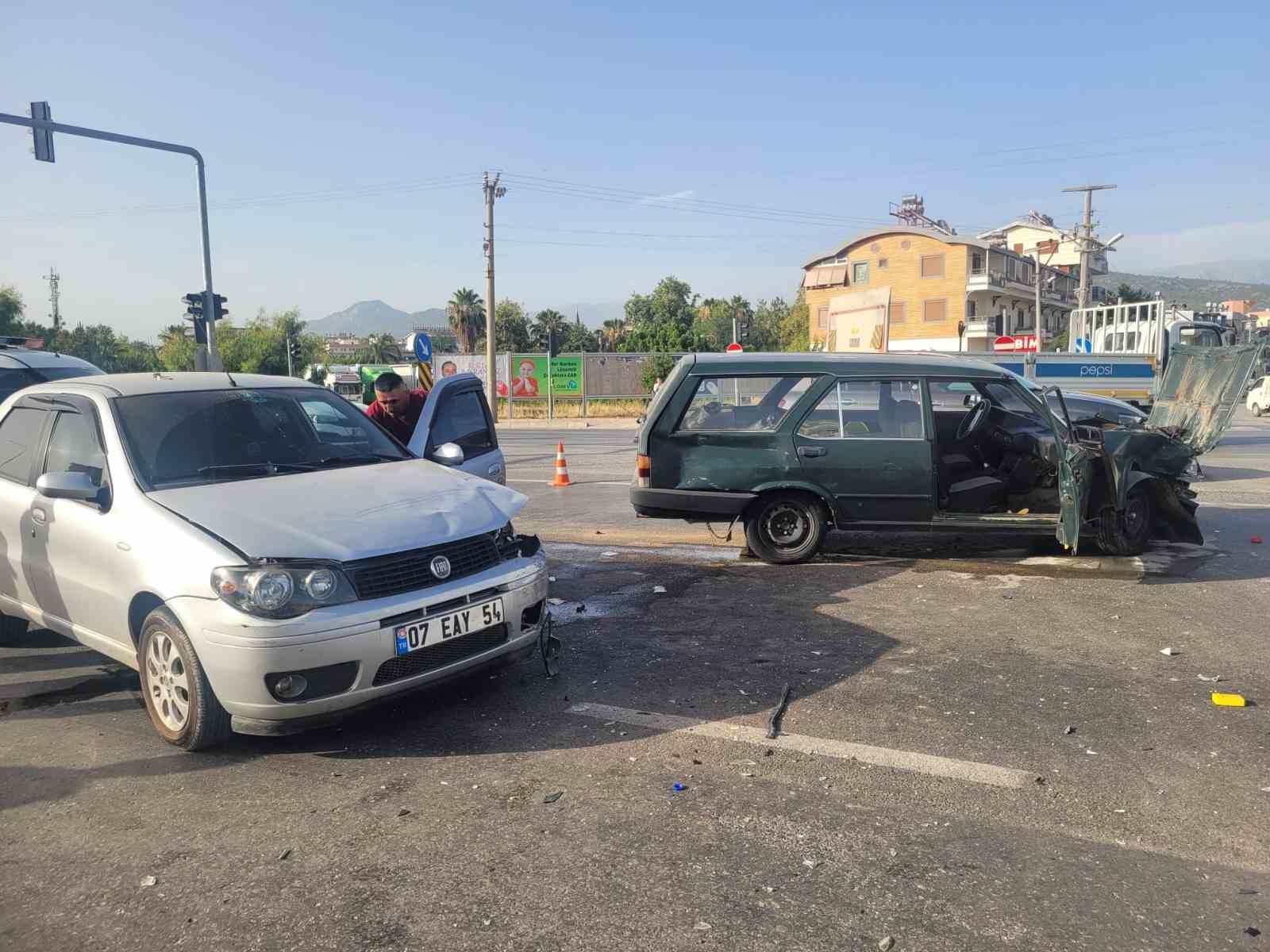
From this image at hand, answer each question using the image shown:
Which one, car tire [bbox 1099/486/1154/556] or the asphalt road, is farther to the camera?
car tire [bbox 1099/486/1154/556]

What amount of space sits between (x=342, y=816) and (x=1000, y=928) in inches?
A: 94.7

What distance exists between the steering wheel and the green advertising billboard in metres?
24.8

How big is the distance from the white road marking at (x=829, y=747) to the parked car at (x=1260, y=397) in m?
35.0

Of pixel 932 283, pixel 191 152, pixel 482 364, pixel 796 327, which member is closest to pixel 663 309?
pixel 796 327

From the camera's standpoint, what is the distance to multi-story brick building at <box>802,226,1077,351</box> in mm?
57375

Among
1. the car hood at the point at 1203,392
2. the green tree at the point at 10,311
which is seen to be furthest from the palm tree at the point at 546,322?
the car hood at the point at 1203,392

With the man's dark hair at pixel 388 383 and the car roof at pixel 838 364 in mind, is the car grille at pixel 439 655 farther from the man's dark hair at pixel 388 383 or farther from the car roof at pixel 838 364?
the car roof at pixel 838 364

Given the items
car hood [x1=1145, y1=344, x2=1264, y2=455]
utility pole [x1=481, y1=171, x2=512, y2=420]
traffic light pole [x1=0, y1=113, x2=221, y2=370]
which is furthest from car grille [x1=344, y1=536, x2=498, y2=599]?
utility pole [x1=481, y1=171, x2=512, y2=420]

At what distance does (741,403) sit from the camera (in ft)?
26.3

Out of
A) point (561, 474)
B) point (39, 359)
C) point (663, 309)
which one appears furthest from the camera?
point (663, 309)

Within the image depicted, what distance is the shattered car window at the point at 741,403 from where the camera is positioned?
8016 millimetres

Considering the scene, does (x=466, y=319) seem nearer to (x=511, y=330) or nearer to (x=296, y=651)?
(x=511, y=330)

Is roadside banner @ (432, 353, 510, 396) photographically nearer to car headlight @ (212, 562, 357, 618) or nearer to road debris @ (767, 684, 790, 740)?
road debris @ (767, 684, 790, 740)

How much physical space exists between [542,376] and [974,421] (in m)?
25.5
